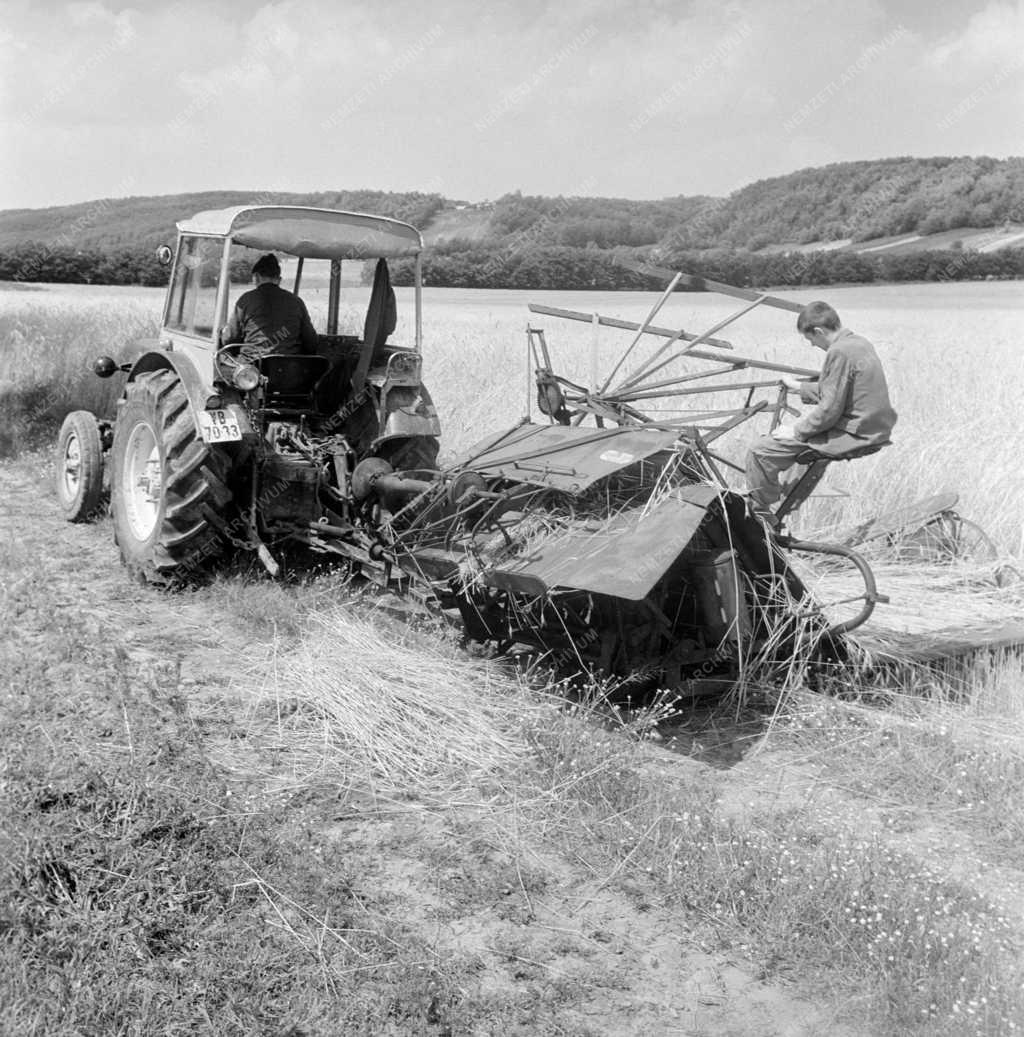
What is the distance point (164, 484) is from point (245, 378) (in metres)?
0.70

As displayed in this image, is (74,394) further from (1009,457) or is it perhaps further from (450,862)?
(450,862)

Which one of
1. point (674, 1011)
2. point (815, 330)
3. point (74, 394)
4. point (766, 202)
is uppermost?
point (766, 202)

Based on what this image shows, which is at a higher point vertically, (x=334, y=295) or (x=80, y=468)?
(x=334, y=295)

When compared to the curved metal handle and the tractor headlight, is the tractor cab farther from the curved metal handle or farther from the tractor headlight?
the curved metal handle

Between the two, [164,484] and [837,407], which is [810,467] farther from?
[164,484]

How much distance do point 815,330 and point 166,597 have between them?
3.56 metres

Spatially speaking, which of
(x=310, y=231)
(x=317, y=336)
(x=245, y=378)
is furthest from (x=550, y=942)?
(x=317, y=336)

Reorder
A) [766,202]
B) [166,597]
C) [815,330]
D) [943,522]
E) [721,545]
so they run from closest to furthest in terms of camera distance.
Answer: [721,545] → [815,330] → [166,597] → [943,522] → [766,202]

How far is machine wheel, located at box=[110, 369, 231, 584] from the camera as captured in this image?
5.78m

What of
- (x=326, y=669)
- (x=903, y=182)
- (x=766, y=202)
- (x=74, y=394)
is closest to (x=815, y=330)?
(x=326, y=669)

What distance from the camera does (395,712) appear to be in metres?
4.36

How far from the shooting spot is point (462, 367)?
11.8 m

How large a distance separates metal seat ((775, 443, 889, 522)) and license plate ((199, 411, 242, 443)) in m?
2.65

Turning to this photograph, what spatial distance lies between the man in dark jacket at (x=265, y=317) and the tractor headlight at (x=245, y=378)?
0.36 meters
